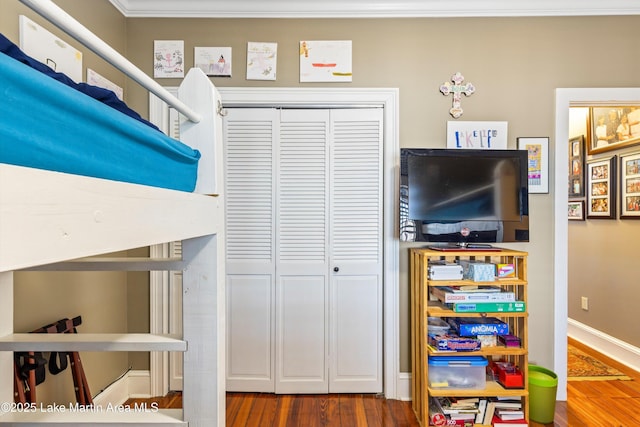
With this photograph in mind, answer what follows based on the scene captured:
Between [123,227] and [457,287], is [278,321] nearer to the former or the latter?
[457,287]

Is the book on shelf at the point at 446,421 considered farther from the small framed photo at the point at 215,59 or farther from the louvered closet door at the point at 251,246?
the small framed photo at the point at 215,59

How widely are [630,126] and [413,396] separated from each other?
8.92ft

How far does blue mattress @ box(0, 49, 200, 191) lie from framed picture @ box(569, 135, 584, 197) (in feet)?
12.7

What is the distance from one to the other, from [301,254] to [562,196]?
Result: 1742 mm

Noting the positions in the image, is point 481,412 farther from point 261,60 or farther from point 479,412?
point 261,60

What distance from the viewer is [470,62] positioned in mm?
2385

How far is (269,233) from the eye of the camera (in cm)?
244

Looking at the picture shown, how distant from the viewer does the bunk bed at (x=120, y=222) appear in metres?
0.45

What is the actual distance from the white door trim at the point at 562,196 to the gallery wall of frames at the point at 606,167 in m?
0.33

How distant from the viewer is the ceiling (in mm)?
2330

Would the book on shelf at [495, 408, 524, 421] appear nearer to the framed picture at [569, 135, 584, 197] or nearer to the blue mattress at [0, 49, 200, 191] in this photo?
the blue mattress at [0, 49, 200, 191]

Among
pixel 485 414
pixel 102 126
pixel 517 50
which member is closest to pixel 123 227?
pixel 102 126

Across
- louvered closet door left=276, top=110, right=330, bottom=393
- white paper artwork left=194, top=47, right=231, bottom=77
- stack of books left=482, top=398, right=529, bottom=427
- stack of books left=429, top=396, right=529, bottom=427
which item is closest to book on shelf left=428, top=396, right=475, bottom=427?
stack of books left=429, top=396, right=529, bottom=427

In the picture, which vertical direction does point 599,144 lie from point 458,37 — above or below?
below
